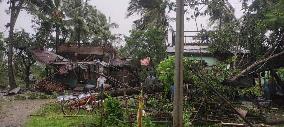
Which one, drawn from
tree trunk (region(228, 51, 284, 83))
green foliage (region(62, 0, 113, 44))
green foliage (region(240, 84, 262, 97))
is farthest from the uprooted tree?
green foliage (region(62, 0, 113, 44))

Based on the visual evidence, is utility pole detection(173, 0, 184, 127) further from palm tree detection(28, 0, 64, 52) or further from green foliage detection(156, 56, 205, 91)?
palm tree detection(28, 0, 64, 52)

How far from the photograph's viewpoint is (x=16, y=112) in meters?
21.3

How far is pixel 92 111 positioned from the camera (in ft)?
62.9

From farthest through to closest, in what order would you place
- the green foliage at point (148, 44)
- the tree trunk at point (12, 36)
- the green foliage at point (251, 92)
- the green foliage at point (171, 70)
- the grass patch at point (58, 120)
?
the tree trunk at point (12, 36), the green foliage at point (148, 44), the green foliage at point (251, 92), the green foliage at point (171, 70), the grass patch at point (58, 120)

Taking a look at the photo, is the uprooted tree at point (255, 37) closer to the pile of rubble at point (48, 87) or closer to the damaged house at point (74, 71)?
the damaged house at point (74, 71)

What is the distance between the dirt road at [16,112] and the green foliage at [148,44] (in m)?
9.55

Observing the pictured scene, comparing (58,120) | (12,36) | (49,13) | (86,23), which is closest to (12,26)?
(12,36)

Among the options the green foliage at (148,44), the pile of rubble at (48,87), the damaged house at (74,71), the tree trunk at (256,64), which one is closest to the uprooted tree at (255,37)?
the tree trunk at (256,64)

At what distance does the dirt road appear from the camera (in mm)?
17875

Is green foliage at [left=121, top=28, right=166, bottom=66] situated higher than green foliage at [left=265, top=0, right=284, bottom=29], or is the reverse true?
green foliage at [left=265, top=0, right=284, bottom=29]

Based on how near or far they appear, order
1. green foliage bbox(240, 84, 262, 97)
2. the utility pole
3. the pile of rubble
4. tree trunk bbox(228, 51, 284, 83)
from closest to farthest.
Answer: the utility pole < tree trunk bbox(228, 51, 284, 83) < green foliage bbox(240, 84, 262, 97) < the pile of rubble

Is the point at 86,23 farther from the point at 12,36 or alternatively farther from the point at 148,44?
the point at 148,44

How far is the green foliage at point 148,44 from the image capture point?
31.3 m

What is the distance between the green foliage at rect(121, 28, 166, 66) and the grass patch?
1283cm
